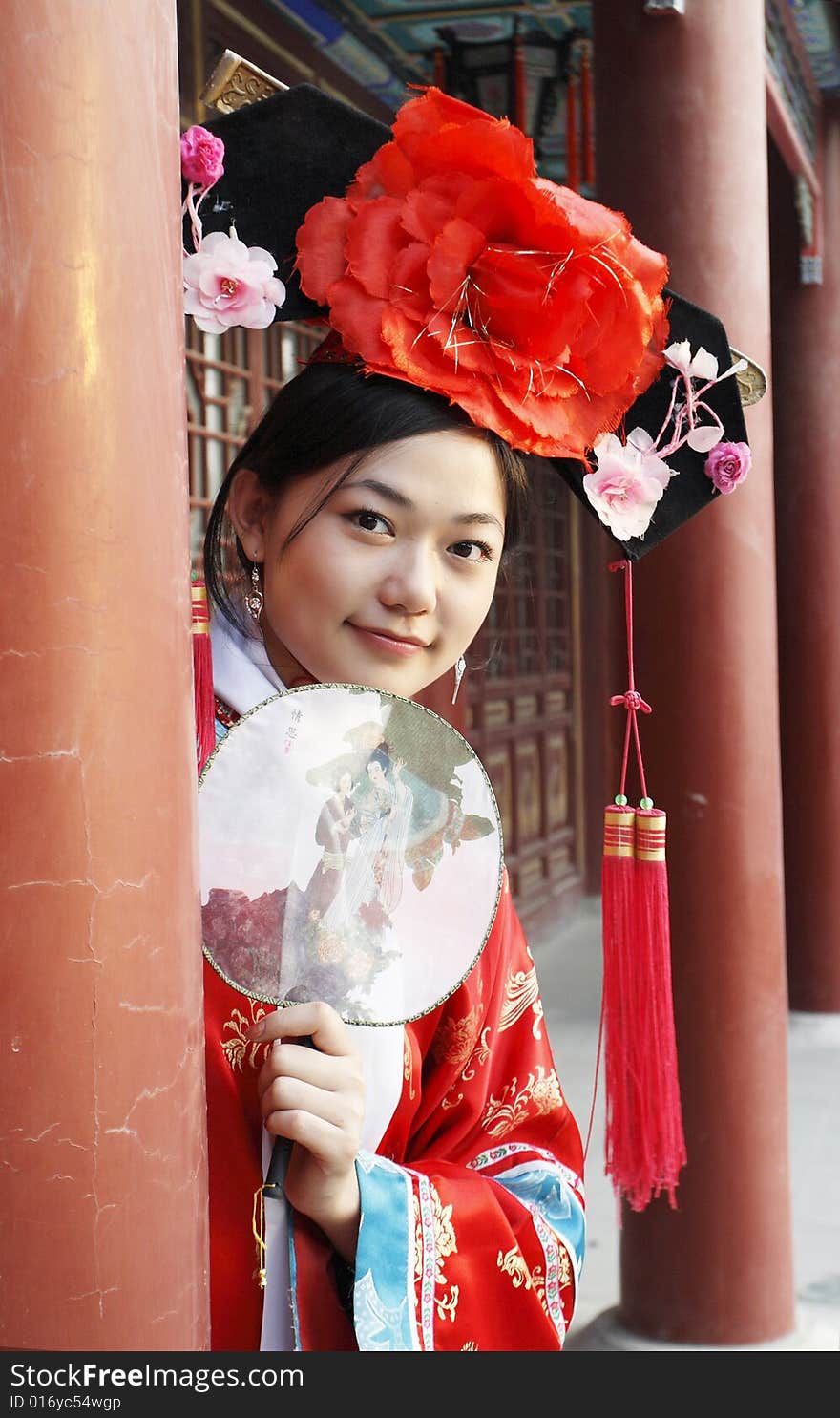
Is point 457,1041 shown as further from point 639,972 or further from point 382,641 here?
point 382,641

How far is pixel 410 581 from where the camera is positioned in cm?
111

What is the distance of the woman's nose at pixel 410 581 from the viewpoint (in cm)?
111

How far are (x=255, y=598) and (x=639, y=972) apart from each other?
0.55 m

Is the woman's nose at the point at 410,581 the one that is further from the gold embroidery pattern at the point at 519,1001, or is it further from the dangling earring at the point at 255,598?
the gold embroidery pattern at the point at 519,1001

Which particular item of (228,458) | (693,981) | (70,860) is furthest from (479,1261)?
(228,458)

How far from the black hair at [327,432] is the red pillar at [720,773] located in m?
1.63

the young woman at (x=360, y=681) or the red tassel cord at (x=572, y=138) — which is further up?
the red tassel cord at (x=572, y=138)

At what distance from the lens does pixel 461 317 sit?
1.13 m

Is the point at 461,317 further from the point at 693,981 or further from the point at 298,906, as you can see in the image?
the point at 693,981

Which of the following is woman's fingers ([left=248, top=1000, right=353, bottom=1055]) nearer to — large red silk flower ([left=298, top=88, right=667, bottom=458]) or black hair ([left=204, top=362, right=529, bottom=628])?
black hair ([left=204, top=362, right=529, bottom=628])

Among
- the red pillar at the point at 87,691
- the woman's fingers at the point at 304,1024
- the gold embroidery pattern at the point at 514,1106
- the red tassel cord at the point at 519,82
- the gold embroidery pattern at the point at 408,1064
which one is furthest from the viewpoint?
the red tassel cord at the point at 519,82

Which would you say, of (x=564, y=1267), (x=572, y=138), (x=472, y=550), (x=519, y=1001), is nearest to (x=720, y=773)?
(x=519, y=1001)

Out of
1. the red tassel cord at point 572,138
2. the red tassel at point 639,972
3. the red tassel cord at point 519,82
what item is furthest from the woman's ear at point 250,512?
the red tassel cord at point 519,82

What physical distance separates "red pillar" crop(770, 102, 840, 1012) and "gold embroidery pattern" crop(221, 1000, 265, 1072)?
481 cm
